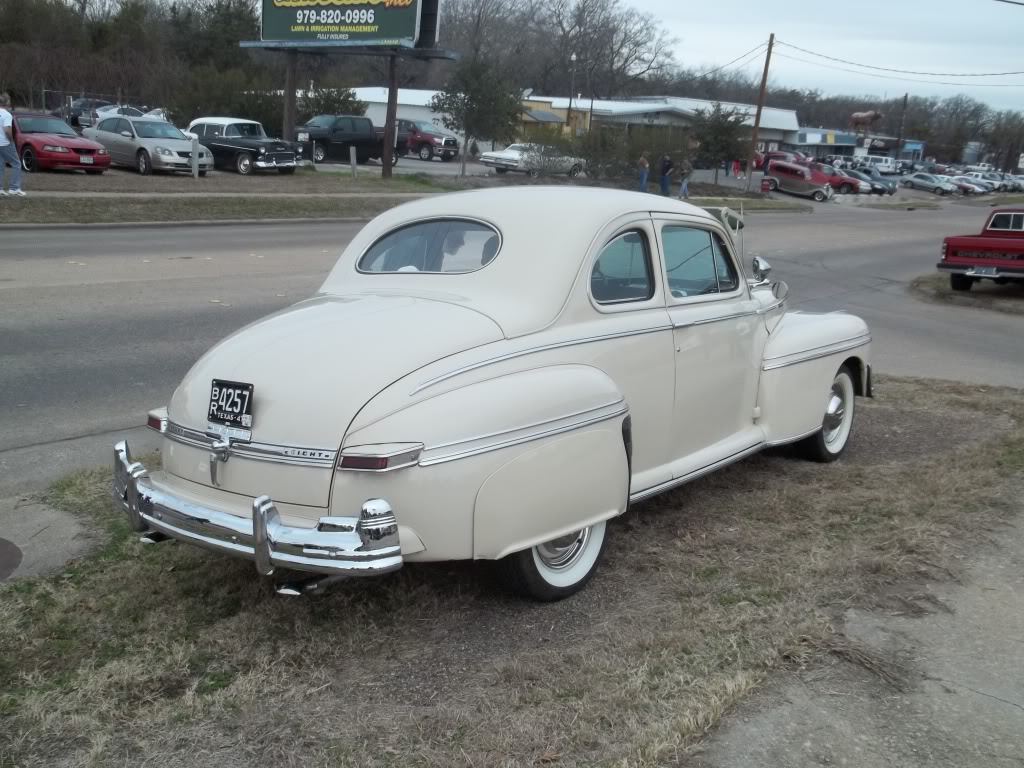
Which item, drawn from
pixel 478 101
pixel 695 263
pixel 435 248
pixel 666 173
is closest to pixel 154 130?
pixel 478 101

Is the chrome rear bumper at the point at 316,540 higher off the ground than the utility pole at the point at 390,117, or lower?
lower

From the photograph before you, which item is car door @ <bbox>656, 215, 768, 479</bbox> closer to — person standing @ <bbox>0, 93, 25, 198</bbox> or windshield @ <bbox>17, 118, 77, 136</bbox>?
person standing @ <bbox>0, 93, 25, 198</bbox>

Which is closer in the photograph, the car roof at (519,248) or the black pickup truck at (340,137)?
the car roof at (519,248)

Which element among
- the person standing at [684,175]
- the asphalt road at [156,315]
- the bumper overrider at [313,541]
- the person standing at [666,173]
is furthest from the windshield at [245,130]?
the bumper overrider at [313,541]

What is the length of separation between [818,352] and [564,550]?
257 centimetres

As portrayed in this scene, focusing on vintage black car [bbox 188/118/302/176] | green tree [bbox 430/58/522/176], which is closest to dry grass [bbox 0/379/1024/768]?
vintage black car [bbox 188/118/302/176]

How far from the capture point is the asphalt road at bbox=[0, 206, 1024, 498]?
7.16m

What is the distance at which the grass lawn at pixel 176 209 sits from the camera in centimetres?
1836

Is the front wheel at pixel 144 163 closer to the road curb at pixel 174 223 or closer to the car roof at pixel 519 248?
the road curb at pixel 174 223

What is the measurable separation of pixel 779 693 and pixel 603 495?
1046 mm

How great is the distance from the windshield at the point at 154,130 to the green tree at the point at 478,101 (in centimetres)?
1061

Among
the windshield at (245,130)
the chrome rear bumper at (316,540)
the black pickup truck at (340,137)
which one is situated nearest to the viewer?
the chrome rear bumper at (316,540)

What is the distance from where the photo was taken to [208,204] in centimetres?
2164

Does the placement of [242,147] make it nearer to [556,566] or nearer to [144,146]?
[144,146]
